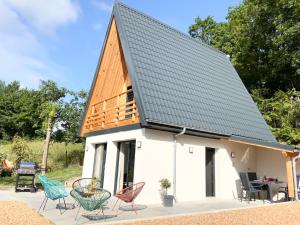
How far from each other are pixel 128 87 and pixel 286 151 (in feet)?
25.7

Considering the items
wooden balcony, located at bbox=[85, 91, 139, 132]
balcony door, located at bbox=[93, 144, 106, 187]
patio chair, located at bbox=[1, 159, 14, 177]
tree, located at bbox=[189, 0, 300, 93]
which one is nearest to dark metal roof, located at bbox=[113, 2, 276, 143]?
wooden balcony, located at bbox=[85, 91, 139, 132]

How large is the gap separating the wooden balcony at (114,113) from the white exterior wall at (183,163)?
0.52 metres

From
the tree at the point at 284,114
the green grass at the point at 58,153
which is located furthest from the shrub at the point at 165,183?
the green grass at the point at 58,153

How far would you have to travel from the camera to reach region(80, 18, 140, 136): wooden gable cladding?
12.6m

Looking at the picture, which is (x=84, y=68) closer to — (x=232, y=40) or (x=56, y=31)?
(x=56, y=31)

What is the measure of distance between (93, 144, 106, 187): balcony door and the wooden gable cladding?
1.09m

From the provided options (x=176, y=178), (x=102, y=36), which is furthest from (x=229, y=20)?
(x=176, y=178)

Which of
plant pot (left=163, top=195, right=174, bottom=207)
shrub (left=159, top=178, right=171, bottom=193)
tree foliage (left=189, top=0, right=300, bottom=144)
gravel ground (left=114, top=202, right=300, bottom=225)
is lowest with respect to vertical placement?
gravel ground (left=114, top=202, right=300, bottom=225)

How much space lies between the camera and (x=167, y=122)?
1042cm

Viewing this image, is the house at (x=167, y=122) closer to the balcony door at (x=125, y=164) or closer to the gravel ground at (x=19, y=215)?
the balcony door at (x=125, y=164)

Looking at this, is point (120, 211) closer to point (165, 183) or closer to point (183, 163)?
point (165, 183)

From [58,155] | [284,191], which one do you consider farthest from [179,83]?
[58,155]

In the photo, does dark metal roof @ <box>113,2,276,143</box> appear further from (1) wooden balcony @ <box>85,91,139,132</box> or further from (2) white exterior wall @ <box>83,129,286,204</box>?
(1) wooden balcony @ <box>85,91,139,132</box>

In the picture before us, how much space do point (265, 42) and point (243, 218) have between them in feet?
71.3
